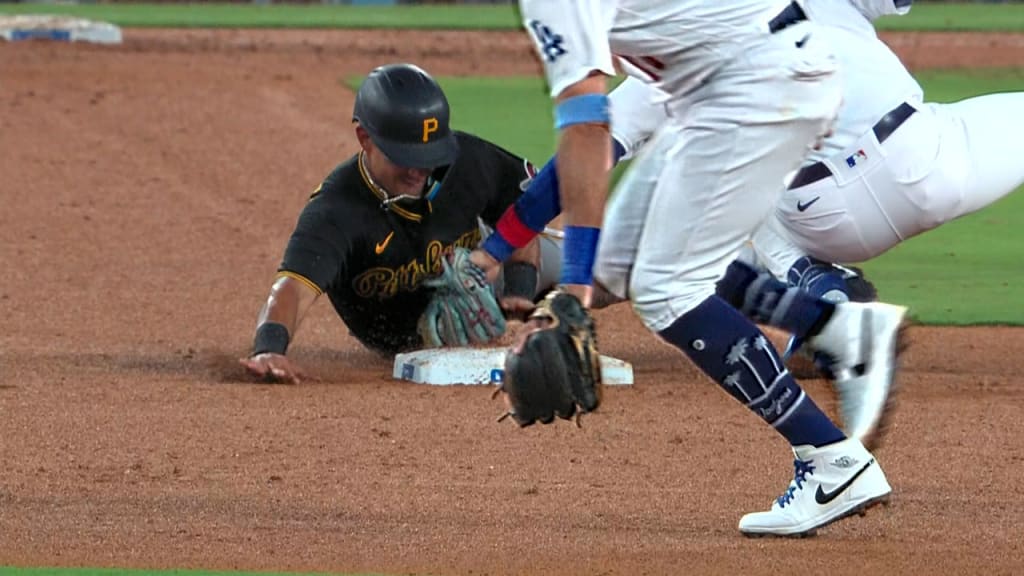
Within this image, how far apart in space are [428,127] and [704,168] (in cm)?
216

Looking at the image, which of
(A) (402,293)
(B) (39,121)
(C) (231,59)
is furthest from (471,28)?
(A) (402,293)

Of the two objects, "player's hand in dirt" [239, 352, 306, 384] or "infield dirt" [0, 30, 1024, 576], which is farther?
"player's hand in dirt" [239, 352, 306, 384]

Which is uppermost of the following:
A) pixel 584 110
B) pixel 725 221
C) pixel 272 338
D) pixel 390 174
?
pixel 584 110

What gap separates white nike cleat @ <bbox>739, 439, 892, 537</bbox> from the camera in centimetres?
416

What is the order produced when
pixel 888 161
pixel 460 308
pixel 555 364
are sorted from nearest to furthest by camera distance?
1. pixel 555 364
2. pixel 888 161
3. pixel 460 308

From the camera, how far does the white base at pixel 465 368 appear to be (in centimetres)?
614

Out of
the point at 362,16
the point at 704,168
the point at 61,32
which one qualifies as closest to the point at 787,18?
the point at 704,168

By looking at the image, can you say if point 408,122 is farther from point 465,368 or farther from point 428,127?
point 465,368

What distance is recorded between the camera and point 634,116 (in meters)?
6.14

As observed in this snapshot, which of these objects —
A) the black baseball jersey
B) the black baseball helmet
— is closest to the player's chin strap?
the black baseball jersey

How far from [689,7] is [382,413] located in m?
2.18

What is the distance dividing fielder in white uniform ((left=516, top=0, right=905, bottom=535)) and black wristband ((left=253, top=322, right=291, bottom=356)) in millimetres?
2072

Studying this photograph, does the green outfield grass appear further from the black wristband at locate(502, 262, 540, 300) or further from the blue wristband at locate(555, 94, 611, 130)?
the blue wristband at locate(555, 94, 611, 130)

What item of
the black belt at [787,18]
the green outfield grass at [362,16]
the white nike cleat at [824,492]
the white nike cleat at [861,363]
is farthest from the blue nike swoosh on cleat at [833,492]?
the green outfield grass at [362,16]
